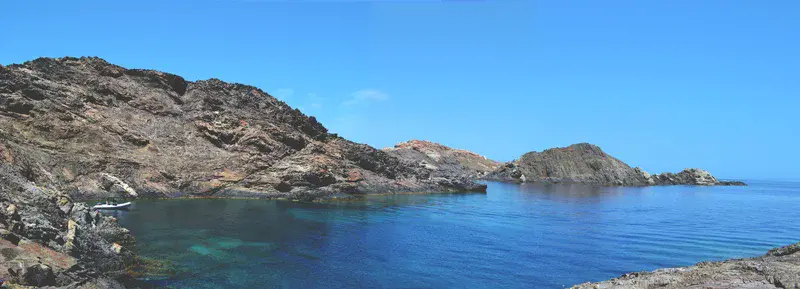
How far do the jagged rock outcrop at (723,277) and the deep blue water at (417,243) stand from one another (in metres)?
8.30

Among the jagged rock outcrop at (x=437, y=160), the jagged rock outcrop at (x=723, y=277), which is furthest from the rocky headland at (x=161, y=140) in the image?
the jagged rock outcrop at (x=437, y=160)

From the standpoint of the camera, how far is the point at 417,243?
34.1 m

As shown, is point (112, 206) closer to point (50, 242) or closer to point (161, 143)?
point (161, 143)

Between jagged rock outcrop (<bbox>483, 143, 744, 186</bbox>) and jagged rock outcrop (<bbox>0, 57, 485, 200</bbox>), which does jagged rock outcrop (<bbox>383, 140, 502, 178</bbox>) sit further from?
jagged rock outcrop (<bbox>0, 57, 485, 200</bbox>)

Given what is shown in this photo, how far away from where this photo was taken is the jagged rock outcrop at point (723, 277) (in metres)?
12.6

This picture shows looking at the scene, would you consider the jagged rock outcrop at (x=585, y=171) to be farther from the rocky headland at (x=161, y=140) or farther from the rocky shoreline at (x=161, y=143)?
the rocky headland at (x=161, y=140)

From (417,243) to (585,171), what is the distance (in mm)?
126572

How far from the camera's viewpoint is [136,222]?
35.7 metres

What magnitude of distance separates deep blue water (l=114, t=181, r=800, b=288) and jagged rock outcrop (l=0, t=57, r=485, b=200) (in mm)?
6156

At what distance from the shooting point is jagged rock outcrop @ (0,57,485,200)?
161 feet

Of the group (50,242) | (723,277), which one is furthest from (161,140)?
(723,277)

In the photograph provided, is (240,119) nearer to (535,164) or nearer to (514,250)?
(514,250)

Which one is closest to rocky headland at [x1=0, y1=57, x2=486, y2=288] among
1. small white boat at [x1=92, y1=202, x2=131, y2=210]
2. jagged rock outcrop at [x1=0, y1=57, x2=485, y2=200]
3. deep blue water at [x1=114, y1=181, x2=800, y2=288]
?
jagged rock outcrop at [x1=0, y1=57, x2=485, y2=200]

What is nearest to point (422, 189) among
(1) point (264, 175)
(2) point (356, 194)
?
(2) point (356, 194)
